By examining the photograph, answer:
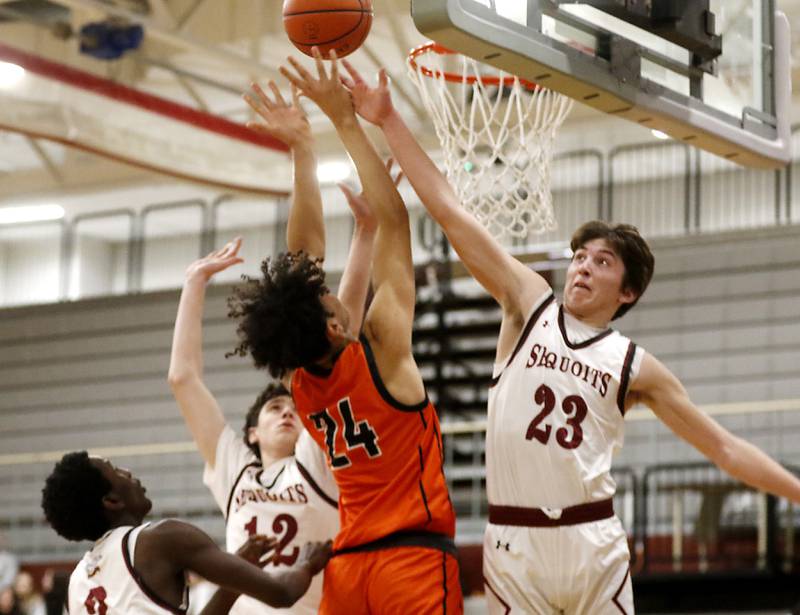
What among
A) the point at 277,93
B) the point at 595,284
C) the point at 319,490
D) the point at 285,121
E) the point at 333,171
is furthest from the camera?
the point at 333,171

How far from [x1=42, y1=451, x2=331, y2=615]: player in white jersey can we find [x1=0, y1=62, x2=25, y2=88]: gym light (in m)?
6.76

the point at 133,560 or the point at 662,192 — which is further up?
the point at 662,192

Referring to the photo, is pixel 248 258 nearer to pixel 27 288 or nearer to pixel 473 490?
pixel 27 288

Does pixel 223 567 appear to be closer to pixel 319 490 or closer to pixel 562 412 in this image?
pixel 319 490

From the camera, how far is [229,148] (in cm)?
1277

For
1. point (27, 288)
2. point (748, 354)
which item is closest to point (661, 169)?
Answer: point (748, 354)

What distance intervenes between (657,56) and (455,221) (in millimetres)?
1131

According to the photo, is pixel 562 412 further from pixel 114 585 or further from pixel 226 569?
pixel 114 585

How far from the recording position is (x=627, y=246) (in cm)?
493

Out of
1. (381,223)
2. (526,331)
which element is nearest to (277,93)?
(381,223)

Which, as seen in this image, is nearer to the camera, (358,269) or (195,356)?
(358,269)

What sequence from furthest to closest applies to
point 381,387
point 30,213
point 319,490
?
point 30,213 < point 319,490 < point 381,387

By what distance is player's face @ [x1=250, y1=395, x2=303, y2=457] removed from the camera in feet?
19.6

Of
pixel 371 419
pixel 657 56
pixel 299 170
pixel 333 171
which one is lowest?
pixel 371 419
